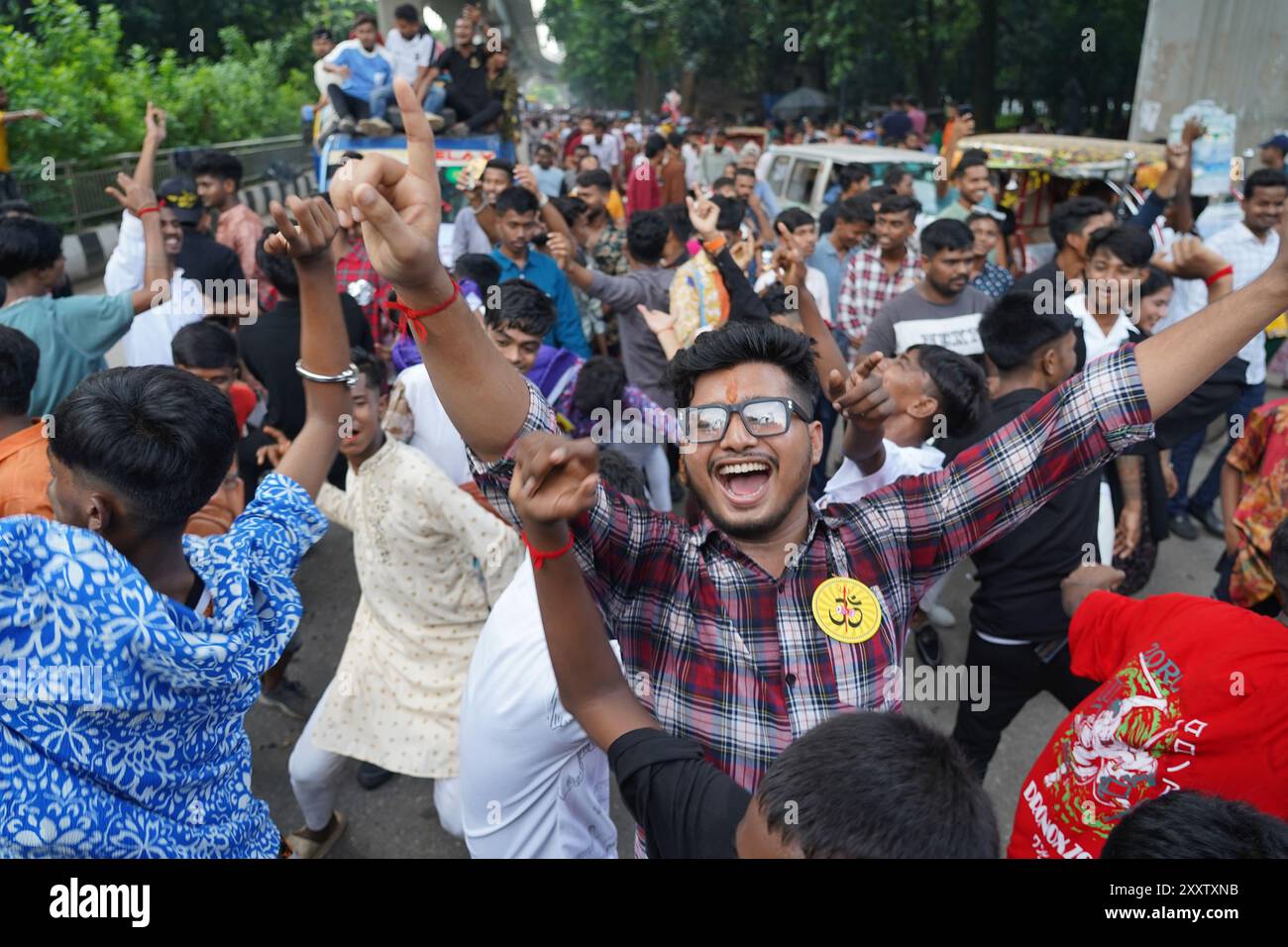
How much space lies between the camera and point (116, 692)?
4.58 ft

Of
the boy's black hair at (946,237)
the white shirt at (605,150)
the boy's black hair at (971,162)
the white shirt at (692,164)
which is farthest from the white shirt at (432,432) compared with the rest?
the white shirt at (605,150)

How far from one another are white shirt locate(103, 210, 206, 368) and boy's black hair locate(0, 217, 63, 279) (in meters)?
0.39

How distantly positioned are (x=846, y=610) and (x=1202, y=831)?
624 mm

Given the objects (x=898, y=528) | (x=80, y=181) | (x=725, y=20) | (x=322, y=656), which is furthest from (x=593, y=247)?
(x=725, y=20)

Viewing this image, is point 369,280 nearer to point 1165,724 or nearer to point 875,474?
point 875,474

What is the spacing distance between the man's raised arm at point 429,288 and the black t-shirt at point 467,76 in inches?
294

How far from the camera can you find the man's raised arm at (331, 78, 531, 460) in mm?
1340

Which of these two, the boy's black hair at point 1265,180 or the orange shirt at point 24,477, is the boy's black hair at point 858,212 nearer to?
the boy's black hair at point 1265,180

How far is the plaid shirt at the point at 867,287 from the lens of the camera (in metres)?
5.07

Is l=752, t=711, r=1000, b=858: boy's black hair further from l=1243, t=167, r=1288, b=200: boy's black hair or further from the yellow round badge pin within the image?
l=1243, t=167, r=1288, b=200: boy's black hair

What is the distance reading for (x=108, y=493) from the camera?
56.6 inches

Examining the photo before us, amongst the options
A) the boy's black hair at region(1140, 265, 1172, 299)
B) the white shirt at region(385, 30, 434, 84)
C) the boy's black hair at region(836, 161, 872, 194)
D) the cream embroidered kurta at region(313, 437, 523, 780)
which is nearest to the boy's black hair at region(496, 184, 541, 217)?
the cream embroidered kurta at region(313, 437, 523, 780)
